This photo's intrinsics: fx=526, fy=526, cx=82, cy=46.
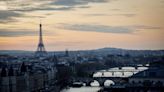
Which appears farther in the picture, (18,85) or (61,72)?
(61,72)

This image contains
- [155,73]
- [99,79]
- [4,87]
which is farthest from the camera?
[99,79]

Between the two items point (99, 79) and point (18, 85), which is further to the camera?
point (99, 79)

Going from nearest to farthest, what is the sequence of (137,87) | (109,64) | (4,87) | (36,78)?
(137,87), (4,87), (36,78), (109,64)

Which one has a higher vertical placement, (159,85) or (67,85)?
(159,85)

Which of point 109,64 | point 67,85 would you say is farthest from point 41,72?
point 109,64

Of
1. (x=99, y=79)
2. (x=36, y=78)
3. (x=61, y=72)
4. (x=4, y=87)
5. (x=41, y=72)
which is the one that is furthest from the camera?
(x=61, y=72)

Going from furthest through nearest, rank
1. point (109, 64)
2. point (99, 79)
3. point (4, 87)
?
point (109, 64) < point (99, 79) < point (4, 87)

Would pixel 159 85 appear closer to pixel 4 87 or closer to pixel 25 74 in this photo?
pixel 4 87

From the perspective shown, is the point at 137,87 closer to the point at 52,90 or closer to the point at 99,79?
the point at 52,90

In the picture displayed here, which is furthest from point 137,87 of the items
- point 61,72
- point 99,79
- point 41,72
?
point 61,72
